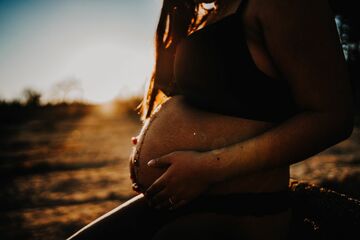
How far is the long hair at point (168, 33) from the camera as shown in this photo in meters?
1.44

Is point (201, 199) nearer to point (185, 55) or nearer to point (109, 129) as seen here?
point (185, 55)

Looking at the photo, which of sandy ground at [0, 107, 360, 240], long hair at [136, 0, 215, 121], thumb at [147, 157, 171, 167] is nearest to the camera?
thumb at [147, 157, 171, 167]

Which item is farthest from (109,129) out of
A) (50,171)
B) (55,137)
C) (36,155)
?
(50,171)

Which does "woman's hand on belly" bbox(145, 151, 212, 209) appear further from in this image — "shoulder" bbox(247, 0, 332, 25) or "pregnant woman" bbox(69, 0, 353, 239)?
"shoulder" bbox(247, 0, 332, 25)

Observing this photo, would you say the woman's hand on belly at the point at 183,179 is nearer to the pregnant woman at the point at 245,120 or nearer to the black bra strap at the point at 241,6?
the pregnant woman at the point at 245,120

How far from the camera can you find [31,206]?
376 cm

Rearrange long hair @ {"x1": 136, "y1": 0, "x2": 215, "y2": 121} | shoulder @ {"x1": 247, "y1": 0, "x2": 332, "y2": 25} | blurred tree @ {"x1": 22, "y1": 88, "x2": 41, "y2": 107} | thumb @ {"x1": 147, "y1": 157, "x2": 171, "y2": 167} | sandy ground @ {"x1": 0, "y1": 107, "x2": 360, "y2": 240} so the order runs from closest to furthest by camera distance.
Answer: shoulder @ {"x1": 247, "y1": 0, "x2": 332, "y2": 25}, thumb @ {"x1": 147, "y1": 157, "x2": 171, "y2": 167}, long hair @ {"x1": 136, "y1": 0, "x2": 215, "y2": 121}, sandy ground @ {"x1": 0, "y1": 107, "x2": 360, "y2": 240}, blurred tree @ {"x1": 22, "y1": 88, "x2": 41, "y2": 107}

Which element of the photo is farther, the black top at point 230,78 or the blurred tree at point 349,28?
the blurred tree at point 349,28

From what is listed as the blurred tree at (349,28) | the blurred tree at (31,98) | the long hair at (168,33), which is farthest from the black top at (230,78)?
the blurred tree at (31,98)

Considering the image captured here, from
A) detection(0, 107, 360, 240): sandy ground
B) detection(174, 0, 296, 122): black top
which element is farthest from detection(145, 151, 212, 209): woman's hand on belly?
detection(0, 107, 360, 240): sandy ground

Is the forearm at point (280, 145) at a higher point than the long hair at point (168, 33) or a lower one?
lower

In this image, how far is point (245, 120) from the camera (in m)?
1.01

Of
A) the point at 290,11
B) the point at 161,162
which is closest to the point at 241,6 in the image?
the point at 290,11

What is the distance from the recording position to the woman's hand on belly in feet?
3.01
